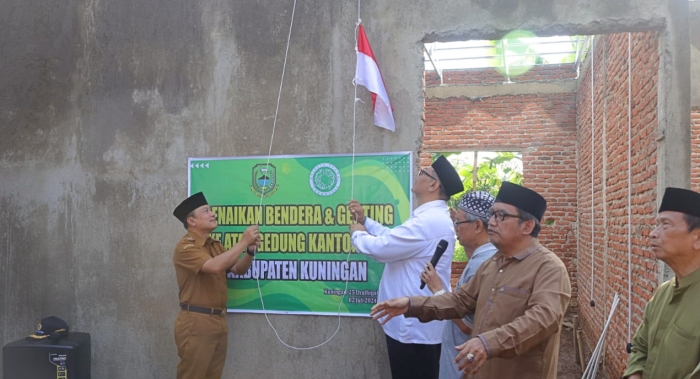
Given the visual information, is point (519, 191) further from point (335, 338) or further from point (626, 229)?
point (626, 229)

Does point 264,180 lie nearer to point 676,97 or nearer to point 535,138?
point 676,97

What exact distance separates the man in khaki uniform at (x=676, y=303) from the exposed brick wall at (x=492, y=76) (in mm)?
9553

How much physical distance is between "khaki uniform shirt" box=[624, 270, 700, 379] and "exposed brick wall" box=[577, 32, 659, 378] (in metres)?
1.80

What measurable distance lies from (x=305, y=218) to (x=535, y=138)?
819 cm

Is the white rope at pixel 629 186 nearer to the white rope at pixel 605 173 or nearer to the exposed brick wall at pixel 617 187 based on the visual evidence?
the exposed brick wall at pixel 617 187

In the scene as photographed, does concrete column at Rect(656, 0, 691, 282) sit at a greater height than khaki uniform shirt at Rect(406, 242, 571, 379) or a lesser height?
greater

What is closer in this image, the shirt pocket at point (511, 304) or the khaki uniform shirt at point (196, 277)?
the shirt pocket at point (511, 304)

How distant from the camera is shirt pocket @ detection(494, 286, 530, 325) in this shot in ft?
9.59

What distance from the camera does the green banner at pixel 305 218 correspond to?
451 cm

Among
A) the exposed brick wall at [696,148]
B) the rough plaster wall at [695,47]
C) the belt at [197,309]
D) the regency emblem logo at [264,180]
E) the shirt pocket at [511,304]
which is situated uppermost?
the rough plaster wall at [695,47]

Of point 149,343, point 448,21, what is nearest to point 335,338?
point 149,343

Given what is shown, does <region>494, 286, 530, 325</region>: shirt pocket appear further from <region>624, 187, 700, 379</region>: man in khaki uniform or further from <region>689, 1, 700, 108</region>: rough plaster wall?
<region>689, 1, 700, 108</region>: rough plaster wall

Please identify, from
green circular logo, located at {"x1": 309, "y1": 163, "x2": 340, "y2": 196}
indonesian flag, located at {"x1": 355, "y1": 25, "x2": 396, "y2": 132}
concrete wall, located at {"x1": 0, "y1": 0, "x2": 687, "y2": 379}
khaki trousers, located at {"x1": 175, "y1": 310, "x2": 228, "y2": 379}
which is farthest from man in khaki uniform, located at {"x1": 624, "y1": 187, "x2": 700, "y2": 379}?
khaki trousers, located at {"x1": 175, "y1": 310, "x2": 228, "y2": 379}

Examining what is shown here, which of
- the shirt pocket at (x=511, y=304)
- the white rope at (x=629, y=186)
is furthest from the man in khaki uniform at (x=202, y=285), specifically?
the white rope at (x=629, y=186)
